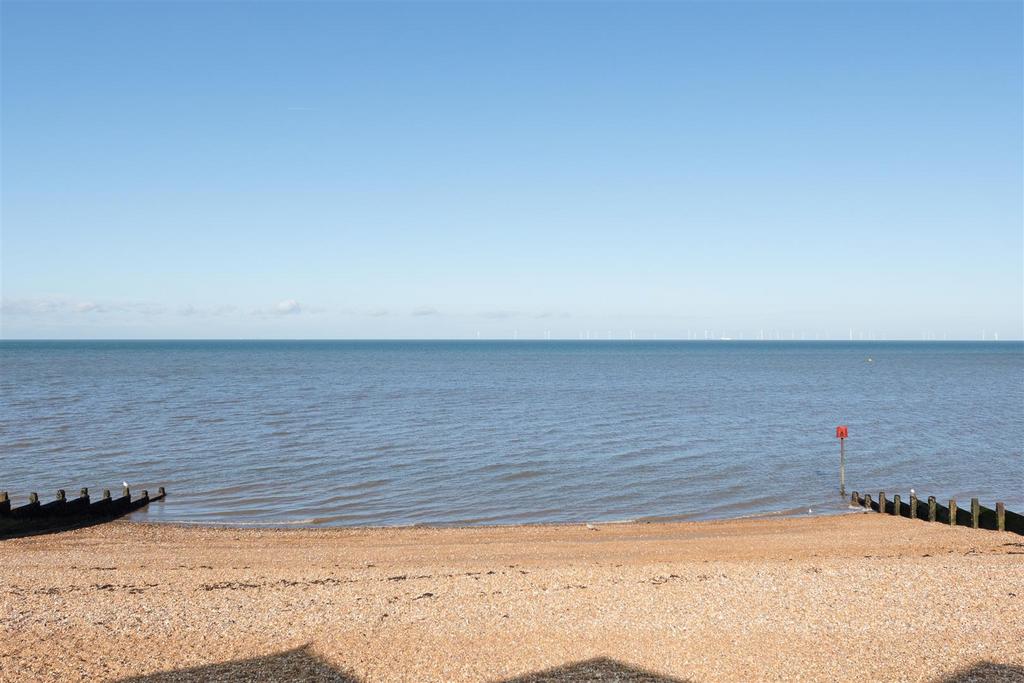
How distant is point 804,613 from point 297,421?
4370cm

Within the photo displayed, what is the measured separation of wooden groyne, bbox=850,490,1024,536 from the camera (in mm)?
23578

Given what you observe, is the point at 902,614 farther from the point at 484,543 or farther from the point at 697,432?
the point at 697,432

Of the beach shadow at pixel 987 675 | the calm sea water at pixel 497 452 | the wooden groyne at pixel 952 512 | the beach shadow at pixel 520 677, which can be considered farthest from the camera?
the calm sea water at pixel 497 452

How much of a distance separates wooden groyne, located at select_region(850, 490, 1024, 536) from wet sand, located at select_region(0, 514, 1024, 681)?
0.83 meters

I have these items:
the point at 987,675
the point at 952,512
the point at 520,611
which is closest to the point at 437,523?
the point at 520,611

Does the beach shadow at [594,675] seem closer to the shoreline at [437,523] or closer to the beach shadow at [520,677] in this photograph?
the beach shadow at [520,677]

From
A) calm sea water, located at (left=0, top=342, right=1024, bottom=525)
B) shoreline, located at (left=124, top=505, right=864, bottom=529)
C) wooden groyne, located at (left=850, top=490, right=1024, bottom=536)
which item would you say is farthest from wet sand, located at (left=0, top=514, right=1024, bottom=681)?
calm sea water, located at (left=0, top=342, right=1024, bottom=525)

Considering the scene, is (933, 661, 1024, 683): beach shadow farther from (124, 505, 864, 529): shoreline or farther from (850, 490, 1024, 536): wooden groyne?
(124, 505, 864, 529): shoreline

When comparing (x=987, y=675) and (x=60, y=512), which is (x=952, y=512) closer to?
(x=987, y=675)

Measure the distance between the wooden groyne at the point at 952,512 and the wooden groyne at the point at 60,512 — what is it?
2628 centimetres

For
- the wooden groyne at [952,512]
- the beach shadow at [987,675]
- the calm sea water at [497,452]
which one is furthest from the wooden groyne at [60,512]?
the wooden groyne at [952,512]

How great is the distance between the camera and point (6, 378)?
97.9m

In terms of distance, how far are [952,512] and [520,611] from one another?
16.9m

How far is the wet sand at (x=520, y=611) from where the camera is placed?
1240 centimetres
